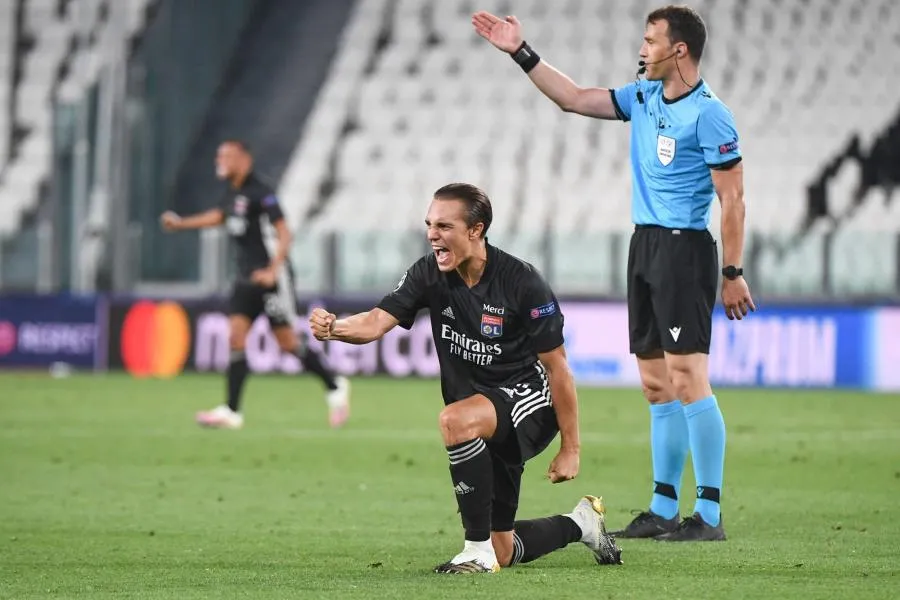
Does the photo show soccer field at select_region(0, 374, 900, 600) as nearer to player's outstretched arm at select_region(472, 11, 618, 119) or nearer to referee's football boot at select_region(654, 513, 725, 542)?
referee's football boot at select_region(654, 513, 725, 542)

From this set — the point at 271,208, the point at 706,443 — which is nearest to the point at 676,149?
the point at 706,443

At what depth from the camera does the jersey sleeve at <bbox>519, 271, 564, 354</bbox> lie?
5895mm

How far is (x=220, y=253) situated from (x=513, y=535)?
1480cm

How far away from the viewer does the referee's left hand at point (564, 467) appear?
19.2 ft

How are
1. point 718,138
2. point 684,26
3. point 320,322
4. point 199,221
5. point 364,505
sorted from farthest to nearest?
point 199,221
point 364,505
point 684,26
point 718,138
point 320,322

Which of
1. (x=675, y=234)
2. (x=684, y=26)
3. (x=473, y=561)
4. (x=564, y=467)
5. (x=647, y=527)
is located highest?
(x=684, y=26)

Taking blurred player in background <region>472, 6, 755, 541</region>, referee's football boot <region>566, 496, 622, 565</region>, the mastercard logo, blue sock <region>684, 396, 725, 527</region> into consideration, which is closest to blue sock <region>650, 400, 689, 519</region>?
blurred player in background <region>472, 6, 755, 541</region>

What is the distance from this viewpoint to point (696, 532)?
22.9 feet

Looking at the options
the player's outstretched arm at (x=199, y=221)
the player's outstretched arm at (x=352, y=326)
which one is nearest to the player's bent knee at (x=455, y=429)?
the player's outstretched arm at (x=352, y=326)

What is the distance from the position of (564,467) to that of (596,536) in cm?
47

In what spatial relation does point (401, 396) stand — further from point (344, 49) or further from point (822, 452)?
point (344, 49)

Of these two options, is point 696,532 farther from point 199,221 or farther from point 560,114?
point 560,114

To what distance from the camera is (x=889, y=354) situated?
58.3 ft

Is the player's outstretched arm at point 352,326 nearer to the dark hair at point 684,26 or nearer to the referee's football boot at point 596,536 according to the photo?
the referee's football boot at point 596,536
